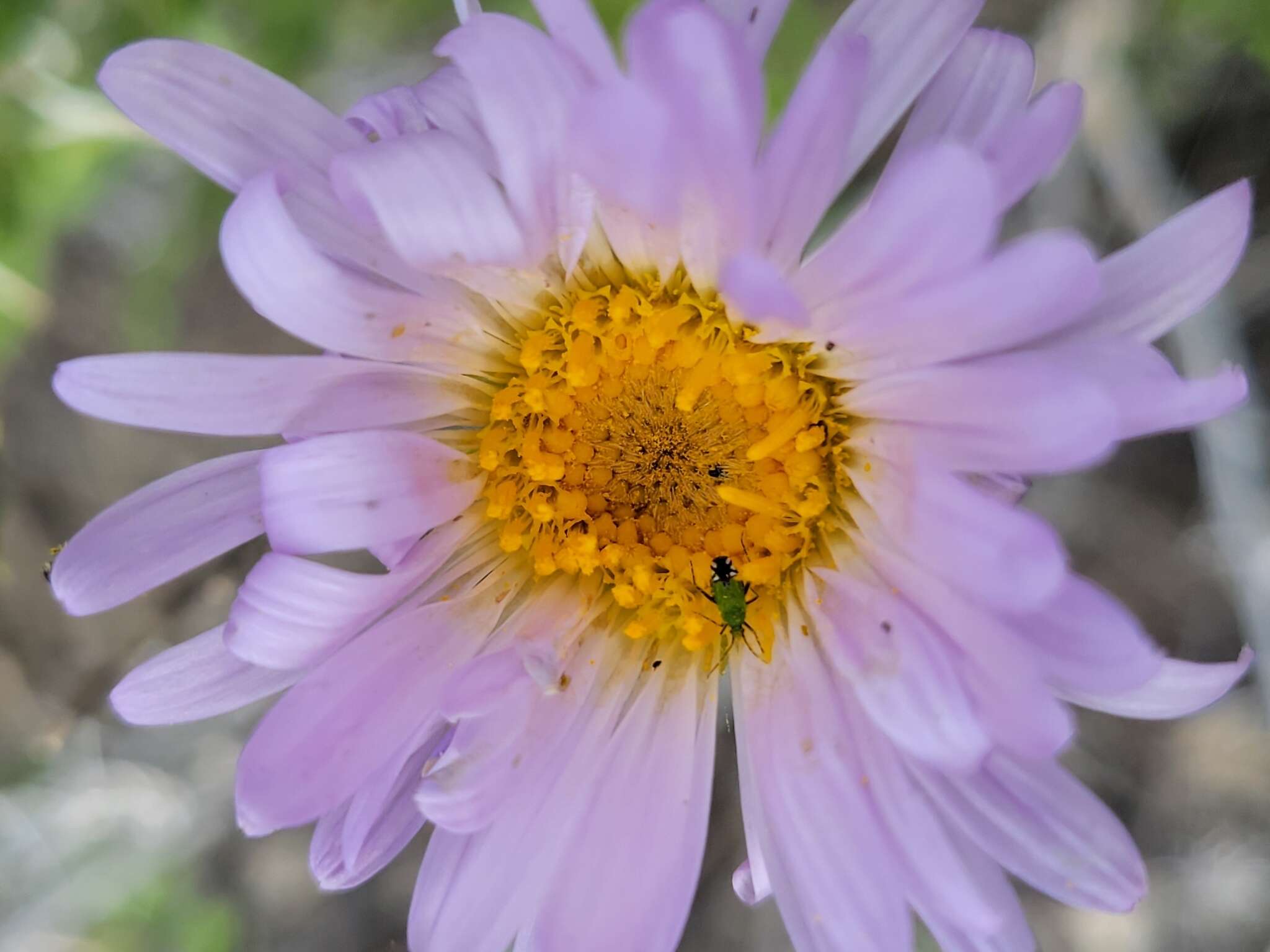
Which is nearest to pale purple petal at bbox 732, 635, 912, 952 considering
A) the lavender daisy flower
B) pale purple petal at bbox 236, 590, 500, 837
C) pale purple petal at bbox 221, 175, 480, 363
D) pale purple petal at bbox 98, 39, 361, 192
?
the lavender daisy flower

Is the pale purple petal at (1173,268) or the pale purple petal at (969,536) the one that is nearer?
the pale purple petal at (969,536)

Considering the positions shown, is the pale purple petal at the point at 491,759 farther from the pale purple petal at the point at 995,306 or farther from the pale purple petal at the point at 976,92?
the pale purple petal at the point at 976,92

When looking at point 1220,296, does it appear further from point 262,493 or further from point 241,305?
point 241,305

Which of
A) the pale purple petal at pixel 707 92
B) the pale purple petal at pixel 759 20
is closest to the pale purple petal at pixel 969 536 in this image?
the pale purple petal at pixel 707 92

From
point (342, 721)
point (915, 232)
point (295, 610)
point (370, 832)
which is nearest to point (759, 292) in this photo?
point (915, 232)

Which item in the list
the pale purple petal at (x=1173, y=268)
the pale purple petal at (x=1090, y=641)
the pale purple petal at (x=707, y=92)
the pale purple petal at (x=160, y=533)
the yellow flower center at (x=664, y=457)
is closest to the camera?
the pale purple petal at (x=707, y=92)

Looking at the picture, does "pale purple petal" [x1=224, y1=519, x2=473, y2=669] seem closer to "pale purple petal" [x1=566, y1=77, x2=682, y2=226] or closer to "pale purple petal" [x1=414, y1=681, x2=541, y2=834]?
"pale purple petal" [x1=414, y1=681, x2=541, y2=834]
